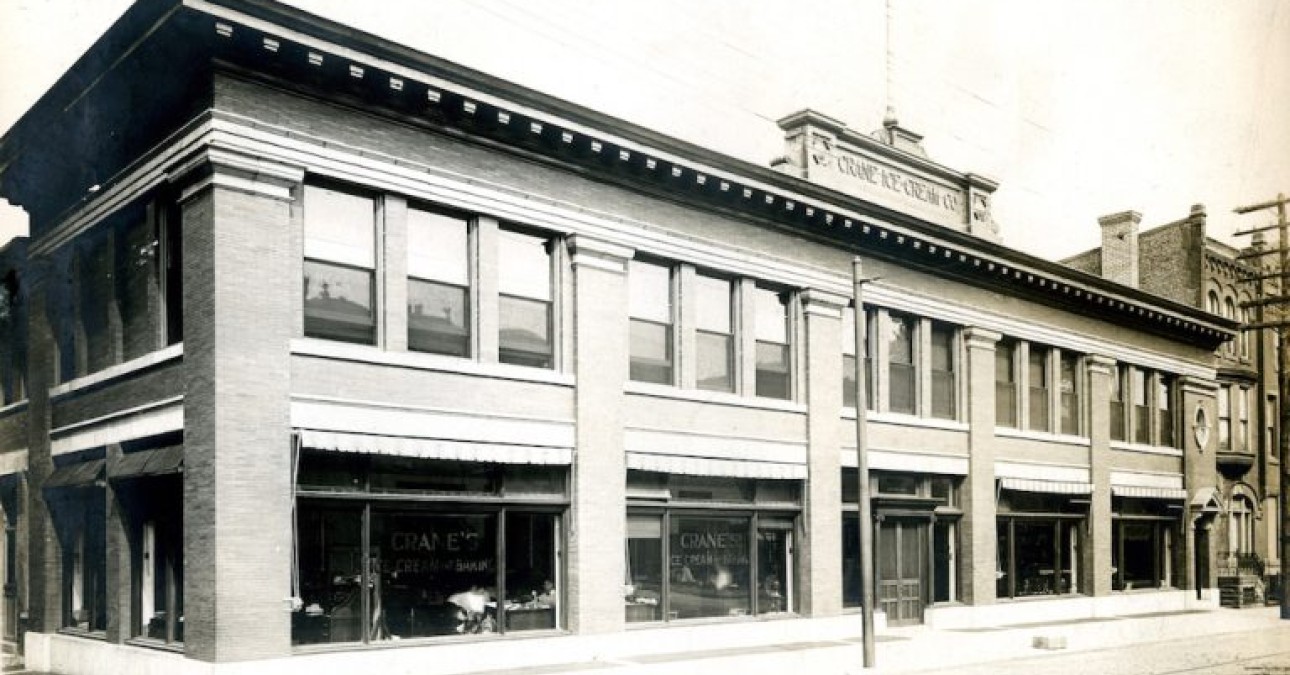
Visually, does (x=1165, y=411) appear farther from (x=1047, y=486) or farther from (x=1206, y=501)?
(x=1047, y=486)

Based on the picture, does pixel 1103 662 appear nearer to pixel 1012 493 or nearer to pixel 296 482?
pixel 1012 493

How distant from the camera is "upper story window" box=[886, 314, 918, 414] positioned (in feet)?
83.7

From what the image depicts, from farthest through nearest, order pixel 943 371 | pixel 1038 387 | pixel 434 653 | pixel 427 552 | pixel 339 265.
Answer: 1. pixel 1038 387
2. pixel 943 371
3. pixel 427 552
4. pixel 434 653
5. pixel 339 265

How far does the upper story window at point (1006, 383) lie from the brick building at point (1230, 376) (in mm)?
10681

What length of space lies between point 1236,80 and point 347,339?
14.7 metres

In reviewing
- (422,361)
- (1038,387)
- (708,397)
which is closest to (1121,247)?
(1038,387)

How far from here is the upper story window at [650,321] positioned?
66.5ft

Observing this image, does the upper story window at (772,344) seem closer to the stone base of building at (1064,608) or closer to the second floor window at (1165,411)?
the stone base of building at (1064,608)

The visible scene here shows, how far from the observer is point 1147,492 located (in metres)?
32.9

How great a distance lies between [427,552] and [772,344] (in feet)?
29.8

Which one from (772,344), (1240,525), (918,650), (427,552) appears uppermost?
(772,344)

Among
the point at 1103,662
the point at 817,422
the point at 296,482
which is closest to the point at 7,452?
the point at 296,482

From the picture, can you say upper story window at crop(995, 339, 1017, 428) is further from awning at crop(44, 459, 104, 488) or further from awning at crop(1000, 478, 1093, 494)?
awning at crop(44, 459, 104, 488)

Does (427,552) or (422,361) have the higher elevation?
(422,361)
